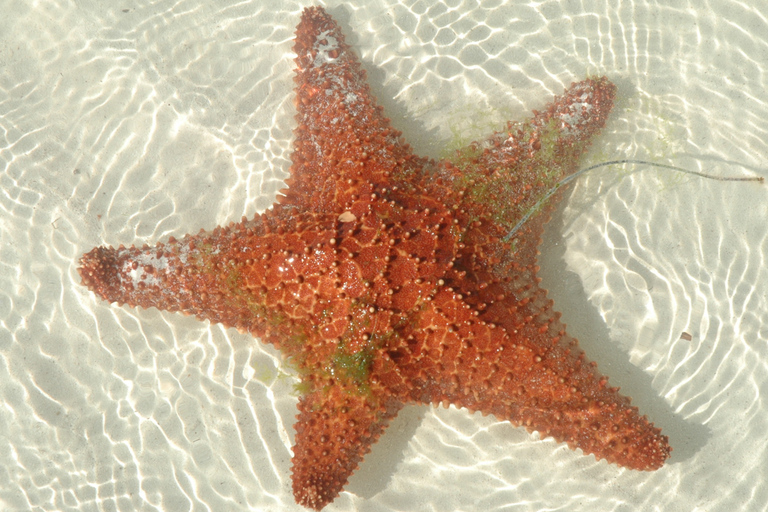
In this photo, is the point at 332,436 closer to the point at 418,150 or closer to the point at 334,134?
the point at 334,134

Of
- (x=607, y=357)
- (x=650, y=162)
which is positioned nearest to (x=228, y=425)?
(x=607, y=357)

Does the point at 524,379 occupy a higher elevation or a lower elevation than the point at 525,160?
lower

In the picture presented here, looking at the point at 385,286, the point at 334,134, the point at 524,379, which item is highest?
the point at 334,134

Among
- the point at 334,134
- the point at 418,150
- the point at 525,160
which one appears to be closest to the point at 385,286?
the point at 334,134

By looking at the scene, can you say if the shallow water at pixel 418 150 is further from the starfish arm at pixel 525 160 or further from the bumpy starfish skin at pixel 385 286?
the bumpy starfish skin at pixel 385 286

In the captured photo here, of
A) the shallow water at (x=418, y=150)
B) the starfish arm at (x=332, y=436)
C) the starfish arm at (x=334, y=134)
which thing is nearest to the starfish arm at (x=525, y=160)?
the starfish arm at (x=334, y=134)
